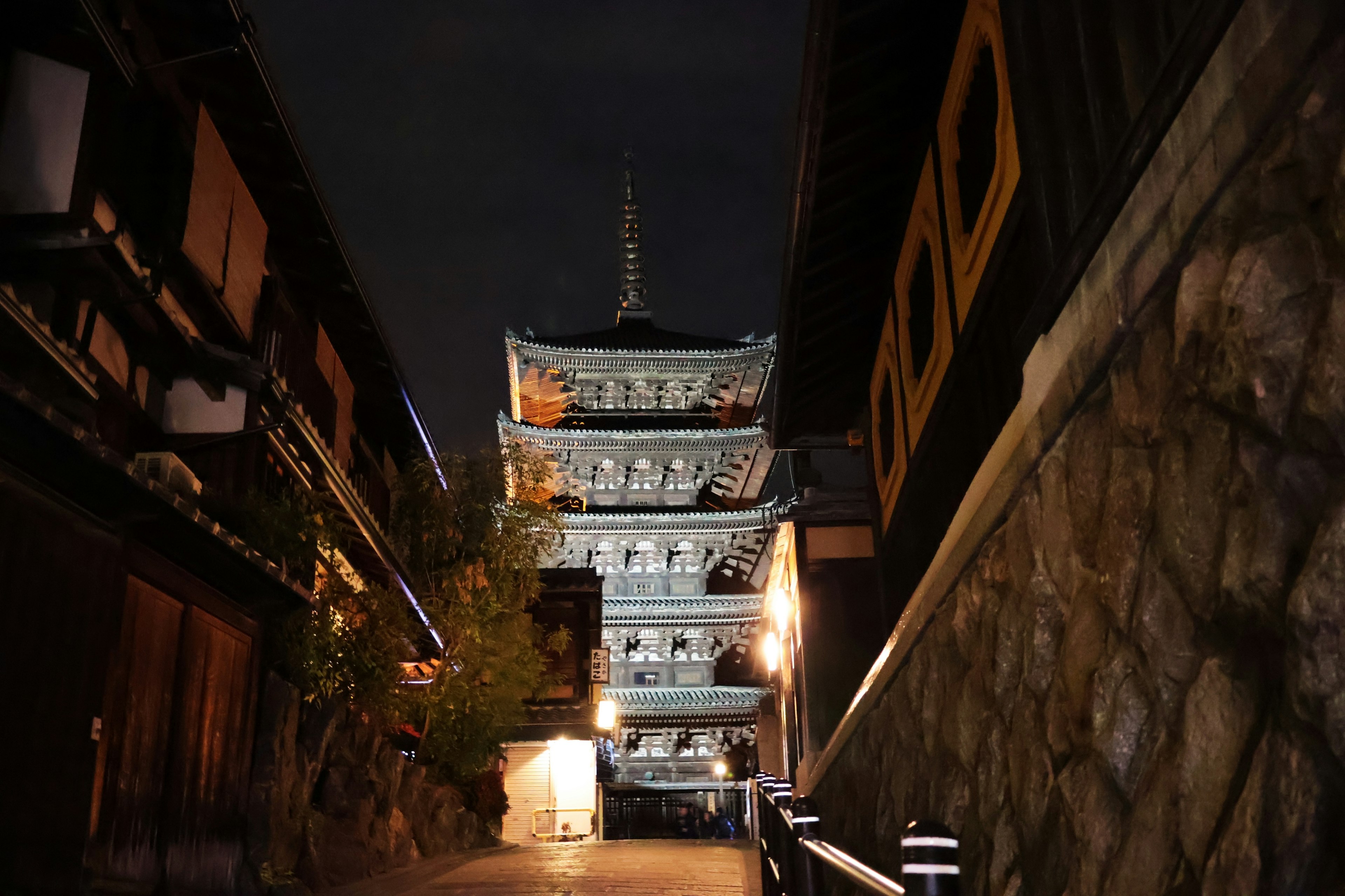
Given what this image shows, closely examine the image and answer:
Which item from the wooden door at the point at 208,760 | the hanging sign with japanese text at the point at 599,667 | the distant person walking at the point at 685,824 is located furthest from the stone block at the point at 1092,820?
the distant person walking at the point at 685,824

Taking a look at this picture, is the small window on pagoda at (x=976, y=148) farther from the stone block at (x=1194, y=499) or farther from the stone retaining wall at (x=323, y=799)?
the stone retaining wall at (x=323, y=799)

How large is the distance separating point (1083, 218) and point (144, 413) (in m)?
11.4

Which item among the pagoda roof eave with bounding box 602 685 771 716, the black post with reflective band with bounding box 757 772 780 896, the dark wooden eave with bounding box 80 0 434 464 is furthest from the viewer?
the pagoda roof eave with bounding box 602 685 771 716

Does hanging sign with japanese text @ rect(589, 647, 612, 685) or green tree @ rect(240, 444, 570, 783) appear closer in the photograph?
green tree @ rect(240, 444, 570, 783)

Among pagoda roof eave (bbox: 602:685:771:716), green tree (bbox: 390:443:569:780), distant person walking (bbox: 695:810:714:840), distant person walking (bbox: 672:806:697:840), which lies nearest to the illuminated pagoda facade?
pagoda roof eave (bbox: 602:685:771:716)

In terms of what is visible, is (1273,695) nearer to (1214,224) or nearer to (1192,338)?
(1192,338)

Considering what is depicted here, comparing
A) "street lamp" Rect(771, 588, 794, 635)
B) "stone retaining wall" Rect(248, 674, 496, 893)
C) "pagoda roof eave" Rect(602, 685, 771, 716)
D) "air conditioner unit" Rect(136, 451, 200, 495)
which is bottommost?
"stone retaining wall" Rect(248, 674, 496, 893)

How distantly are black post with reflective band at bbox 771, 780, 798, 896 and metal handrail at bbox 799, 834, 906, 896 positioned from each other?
0.72 metres

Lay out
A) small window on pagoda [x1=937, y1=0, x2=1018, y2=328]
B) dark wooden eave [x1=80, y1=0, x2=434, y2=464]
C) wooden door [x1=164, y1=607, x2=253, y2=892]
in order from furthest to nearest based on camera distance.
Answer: dark wooden eave [x1=80, y1=0, x2=434, y2=464] → wooden door [x1=164, y1=607, x2=253, y2=892] → small window on pagoda [x1=937, y1=0, x2=1018, y2=328]

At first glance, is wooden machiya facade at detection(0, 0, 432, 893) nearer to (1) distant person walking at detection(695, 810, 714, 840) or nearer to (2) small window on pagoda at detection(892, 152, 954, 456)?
(2) small window on pagoda at detection(892, 152, 954, 456)

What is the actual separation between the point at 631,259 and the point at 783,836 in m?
46.4

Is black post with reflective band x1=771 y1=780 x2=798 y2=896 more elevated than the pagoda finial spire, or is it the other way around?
the pagoda finial spire

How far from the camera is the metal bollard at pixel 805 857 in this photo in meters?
4.58

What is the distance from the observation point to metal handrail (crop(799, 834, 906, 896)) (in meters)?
2.71
